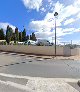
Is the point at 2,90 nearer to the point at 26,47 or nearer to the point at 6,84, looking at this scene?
the point at 6,84

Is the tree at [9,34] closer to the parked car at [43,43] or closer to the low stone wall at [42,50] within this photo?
the parked car at [43,43]

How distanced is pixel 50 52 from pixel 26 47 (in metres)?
5.89

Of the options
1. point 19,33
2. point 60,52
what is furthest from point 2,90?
point 19,33

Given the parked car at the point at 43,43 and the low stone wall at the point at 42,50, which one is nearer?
the low stone wall at the point at 42,50

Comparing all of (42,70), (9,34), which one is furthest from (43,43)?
(9,34)

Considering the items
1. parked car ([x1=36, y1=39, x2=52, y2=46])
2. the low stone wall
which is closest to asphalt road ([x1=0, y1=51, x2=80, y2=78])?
the low stone wall

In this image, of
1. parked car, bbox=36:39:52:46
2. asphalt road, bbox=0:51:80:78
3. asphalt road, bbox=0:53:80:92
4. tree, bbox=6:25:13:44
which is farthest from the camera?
tree, bbox=6:25:13:44

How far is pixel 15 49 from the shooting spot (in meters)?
52.5

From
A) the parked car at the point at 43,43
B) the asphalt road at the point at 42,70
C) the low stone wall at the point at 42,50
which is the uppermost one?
the parked car at the point at 43,43

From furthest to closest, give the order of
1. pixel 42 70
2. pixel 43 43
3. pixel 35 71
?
pixel 43 43, pixel 42 70, pixel 35 71

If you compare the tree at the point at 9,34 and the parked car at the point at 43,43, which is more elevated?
the tree at the point at 9,34

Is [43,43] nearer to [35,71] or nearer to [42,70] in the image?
[42,70]

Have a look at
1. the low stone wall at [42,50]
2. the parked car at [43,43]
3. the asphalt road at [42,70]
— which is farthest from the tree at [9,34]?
the asphalt road at [42,70]

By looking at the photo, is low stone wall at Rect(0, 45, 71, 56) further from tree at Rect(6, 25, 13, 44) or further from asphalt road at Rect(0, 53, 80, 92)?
tree at Rect(6, 25, 13, 44)
